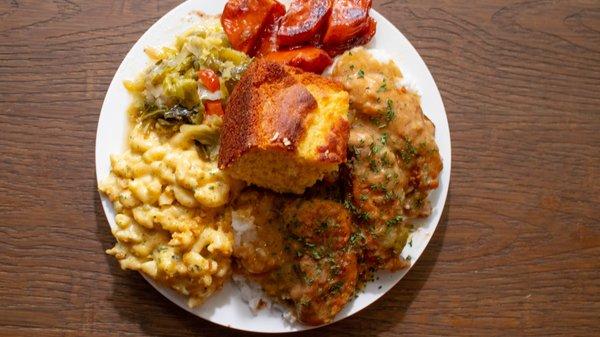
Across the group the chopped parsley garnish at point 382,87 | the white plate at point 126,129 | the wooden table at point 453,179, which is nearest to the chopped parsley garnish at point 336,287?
the white plate at point 126,129

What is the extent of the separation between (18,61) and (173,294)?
5.93 ft

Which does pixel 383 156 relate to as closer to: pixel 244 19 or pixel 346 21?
pixel 346 21

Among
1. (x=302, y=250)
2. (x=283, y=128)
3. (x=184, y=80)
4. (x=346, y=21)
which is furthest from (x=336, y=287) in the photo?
(x=346, y=21)

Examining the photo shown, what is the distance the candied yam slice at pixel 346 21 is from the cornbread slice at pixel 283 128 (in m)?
0.43

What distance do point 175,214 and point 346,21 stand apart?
1.47 metres

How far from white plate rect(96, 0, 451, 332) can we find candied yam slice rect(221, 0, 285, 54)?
150mm

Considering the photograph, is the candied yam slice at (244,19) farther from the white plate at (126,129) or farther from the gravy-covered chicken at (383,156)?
the gravy-covered chicken at (383,156)

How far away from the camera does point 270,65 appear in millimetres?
3307

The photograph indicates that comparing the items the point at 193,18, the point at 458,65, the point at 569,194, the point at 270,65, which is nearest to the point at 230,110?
the point at 270,65

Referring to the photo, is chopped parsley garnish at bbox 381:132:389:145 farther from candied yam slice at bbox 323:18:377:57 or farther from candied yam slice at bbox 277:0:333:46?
candied yam slice at bbox 277:0:333:46

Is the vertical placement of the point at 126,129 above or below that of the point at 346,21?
below

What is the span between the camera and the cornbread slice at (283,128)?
3129 millimetres

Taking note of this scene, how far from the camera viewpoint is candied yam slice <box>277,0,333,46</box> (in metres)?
3.66

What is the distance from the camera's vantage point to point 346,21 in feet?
12.1
